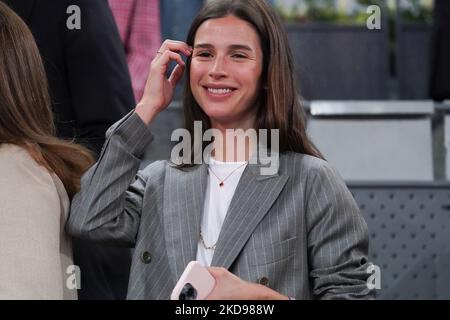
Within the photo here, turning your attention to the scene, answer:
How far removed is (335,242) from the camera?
6.72ft

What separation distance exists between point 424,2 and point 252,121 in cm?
366

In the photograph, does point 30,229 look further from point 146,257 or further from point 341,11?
point 341,11

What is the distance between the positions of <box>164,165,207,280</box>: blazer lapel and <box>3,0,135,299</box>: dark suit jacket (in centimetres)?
48

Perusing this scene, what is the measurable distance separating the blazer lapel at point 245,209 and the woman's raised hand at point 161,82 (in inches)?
10.0

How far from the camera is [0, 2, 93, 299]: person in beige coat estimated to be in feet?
6.52

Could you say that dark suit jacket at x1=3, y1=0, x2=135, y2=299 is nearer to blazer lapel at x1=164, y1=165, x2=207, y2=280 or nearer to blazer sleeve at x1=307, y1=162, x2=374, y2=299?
blazer lapel at x1=164, y1=165, x2=207, y2=280

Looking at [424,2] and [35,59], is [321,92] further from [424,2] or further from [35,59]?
[35,59]

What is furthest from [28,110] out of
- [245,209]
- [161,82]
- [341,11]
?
[341,11]

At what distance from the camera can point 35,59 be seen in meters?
2.26

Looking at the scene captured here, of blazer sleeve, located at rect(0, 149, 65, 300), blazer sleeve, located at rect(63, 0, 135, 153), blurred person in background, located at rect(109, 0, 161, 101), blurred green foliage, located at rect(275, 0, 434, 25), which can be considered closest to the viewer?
blazer sleeve, located at rect(0, 149, 65, 300)

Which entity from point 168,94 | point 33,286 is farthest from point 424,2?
point 33,286

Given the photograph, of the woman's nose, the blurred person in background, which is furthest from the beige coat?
the blurred person in background

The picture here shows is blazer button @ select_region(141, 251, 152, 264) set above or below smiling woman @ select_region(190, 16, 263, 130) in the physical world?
below

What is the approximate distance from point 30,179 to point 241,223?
1.43 ft
